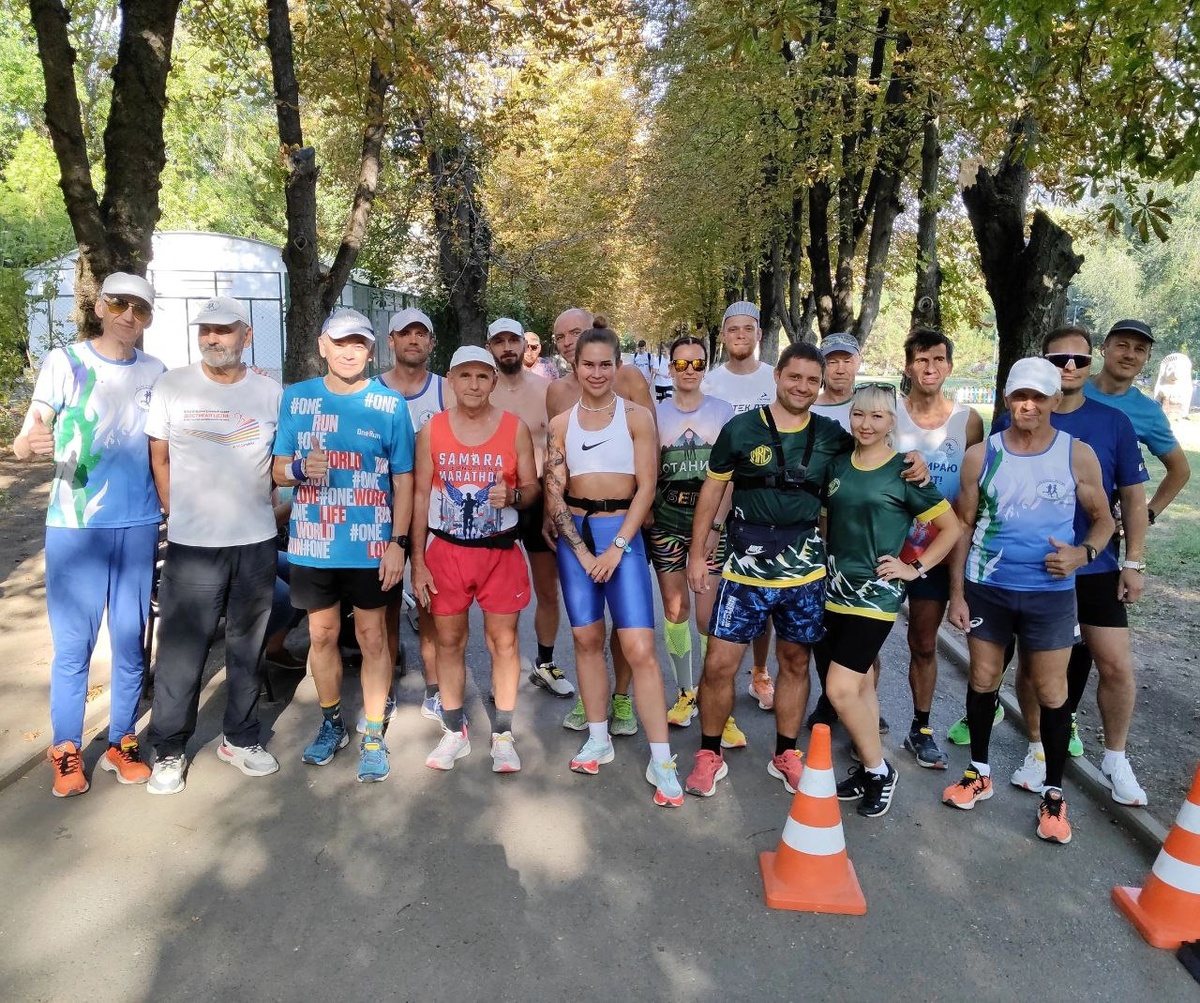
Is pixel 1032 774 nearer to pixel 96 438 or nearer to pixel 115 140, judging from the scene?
pixel 96 438

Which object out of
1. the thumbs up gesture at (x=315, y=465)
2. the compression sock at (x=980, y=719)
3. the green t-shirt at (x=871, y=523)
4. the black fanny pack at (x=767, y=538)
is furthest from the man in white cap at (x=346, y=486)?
the compression sock at (x=980, y=719)

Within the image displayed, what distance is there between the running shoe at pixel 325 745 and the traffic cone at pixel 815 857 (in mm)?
2223

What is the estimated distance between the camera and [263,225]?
139 ft

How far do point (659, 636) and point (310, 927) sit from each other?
11.9 ft

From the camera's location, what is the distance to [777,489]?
12.5 ft

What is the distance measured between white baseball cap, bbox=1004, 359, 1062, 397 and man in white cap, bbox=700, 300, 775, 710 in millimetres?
1557

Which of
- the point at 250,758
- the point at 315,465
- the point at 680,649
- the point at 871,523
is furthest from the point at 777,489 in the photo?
the point at 250,758

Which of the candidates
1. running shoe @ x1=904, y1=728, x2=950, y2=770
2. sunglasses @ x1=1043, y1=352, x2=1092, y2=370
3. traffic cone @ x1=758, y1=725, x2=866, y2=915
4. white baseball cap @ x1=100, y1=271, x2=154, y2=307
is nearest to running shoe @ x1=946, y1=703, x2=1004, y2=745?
running shoe @ x1=904, y1=728, x2=950, y2=770

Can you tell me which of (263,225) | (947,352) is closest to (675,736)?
(947,352)

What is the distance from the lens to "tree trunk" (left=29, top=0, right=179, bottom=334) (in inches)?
205

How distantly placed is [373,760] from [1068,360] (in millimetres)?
3866

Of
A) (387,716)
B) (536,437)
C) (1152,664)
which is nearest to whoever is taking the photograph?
(387,716)

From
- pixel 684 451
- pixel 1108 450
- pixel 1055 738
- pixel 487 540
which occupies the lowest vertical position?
pixel 1055 738

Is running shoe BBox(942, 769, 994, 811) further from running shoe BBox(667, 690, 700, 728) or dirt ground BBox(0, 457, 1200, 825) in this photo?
running shoe BBox(667, 690, 700, 728)
